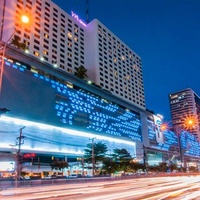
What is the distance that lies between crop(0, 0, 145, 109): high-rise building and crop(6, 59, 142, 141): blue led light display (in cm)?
942

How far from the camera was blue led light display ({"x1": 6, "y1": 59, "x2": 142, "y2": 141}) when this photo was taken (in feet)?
257

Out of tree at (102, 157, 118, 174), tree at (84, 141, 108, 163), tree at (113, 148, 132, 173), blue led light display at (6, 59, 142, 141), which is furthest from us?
blue led light display at (6, 59, 142, 141)

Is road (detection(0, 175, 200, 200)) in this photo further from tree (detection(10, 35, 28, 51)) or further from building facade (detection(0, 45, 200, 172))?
tree (detection(10, 35, 28, 51))

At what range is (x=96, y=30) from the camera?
113562 millimetres

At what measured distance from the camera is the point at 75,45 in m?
103

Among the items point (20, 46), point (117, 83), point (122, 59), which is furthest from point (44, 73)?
point (122, 59)

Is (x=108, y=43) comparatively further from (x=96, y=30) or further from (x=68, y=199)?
(x=68, y=199)

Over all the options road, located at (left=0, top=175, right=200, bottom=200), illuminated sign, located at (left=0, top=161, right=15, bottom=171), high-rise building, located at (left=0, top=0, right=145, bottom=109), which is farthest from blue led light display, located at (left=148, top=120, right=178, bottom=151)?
road, located at (left=0, top=175, right=200, bottom=200)

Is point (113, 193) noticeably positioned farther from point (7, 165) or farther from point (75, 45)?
→ point (75, 45)

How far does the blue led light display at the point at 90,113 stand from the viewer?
257ft

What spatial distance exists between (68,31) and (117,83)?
111ft

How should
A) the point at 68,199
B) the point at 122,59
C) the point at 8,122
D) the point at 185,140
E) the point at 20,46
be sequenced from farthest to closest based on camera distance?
the point at 185,140 < the point at 122,59 < the point at 20,46 < the point at 8,122 < the point at 68,199

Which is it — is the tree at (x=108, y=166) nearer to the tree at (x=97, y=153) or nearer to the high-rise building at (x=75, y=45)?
the tree at (x=97, y=153)

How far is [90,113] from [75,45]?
103 ft
